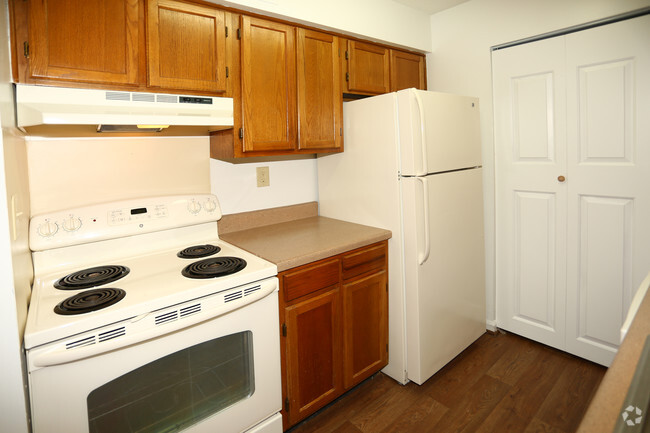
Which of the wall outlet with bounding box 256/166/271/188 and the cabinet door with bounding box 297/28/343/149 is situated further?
the wall outlet with bounding box 256/166/271/188

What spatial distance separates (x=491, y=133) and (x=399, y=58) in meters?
0.80

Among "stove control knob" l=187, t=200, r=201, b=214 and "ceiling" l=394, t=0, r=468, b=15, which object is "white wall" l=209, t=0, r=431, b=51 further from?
"stove control knob" l=187, t=200, r=201, b=214

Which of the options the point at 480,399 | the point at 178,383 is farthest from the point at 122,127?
the point at 480,399

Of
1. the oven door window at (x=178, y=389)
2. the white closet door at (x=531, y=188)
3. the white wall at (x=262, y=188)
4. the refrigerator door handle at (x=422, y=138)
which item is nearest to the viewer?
the oven door window at (x=178, y=389)

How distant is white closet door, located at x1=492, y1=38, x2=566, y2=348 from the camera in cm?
229

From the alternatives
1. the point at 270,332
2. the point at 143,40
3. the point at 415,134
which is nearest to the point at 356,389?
the point at 270,332

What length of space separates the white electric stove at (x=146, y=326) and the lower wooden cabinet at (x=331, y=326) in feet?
0.31

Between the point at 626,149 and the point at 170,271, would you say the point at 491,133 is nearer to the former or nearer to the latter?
the point at 626,149

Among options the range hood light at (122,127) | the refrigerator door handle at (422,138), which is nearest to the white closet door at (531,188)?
the refrigerator door handle at (422,138)

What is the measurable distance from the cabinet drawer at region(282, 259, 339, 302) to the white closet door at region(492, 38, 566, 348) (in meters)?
1.40

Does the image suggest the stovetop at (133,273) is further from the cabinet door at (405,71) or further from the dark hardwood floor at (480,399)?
the cabinet door at (405,71)

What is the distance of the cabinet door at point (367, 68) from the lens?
230 centimetres

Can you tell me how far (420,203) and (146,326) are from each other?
4.60ft

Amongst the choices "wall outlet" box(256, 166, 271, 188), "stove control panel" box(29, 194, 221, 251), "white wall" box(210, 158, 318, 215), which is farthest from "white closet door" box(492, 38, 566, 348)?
"stove control panel" box(29, 194, 221, 251)
